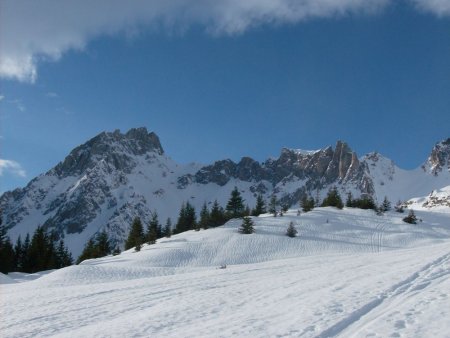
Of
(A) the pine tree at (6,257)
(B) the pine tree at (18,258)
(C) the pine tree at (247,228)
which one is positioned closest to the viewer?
(C) the pine tree at (247,228)

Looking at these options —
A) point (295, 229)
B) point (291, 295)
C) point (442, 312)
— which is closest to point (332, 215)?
point (295, 229)

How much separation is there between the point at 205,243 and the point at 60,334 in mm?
37192

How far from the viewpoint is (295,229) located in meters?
54.9

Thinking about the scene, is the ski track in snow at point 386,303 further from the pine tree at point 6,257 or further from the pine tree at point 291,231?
the pine tree at point 6,257

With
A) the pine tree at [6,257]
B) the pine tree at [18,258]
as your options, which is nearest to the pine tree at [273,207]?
the pine tree at [6,257]

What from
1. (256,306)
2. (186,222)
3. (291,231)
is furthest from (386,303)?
(186,222)

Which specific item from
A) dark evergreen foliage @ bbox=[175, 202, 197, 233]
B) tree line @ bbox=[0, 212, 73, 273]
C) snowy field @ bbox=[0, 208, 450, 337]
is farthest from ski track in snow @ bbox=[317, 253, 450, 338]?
dark evergreen foliage @ bbox=[175, 202, 197, 233]

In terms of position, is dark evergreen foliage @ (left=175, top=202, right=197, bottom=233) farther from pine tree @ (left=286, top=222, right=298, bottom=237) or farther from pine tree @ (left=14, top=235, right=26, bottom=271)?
pine tree @ (left=286, top=222, right=298, bottom=237)

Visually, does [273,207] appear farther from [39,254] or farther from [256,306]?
[256,306]

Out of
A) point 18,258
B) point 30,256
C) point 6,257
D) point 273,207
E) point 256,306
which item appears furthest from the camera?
point 273,207

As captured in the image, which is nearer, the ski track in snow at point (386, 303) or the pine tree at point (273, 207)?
the ski track in snow at point (386, 303)

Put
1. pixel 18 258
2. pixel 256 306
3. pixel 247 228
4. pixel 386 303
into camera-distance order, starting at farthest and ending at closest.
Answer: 1. pixel 18 258
2. pixel 247 228
3. pixel 256 306
4. pixel 386 303

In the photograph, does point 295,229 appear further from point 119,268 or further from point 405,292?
point 405,292

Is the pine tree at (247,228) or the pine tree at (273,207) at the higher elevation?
the pine tree at (273,207)
